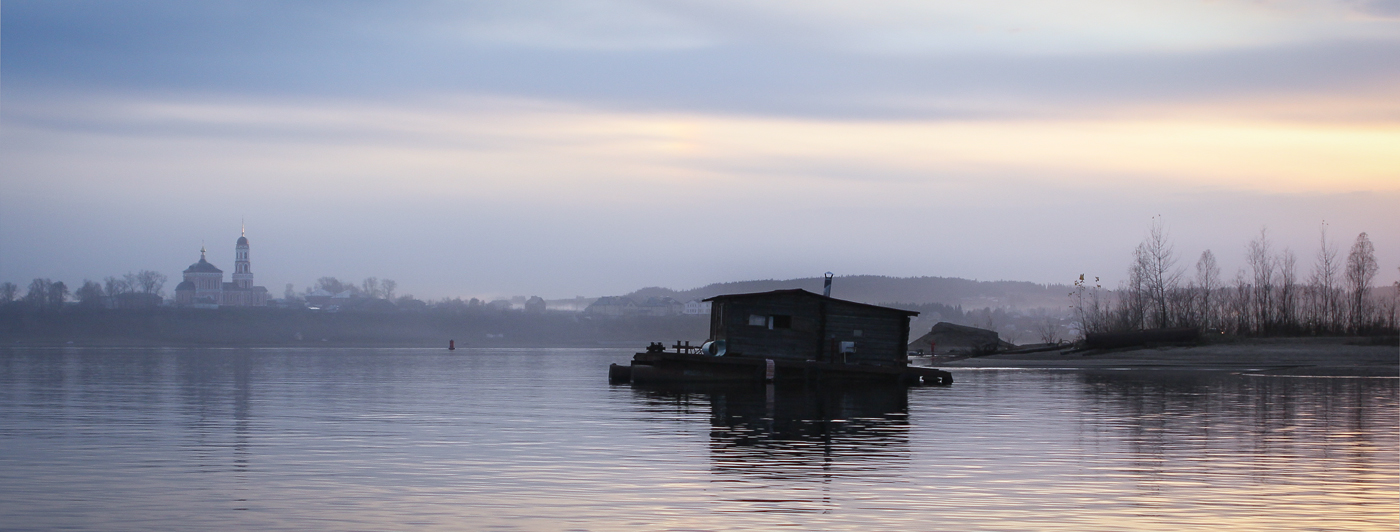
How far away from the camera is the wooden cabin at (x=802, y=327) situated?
50.0 metres

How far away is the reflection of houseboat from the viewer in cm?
4925

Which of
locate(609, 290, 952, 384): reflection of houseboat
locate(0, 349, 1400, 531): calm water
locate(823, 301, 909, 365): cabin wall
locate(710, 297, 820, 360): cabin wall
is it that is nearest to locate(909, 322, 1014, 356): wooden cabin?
locate(823, 301, 909, 365): cabin wall

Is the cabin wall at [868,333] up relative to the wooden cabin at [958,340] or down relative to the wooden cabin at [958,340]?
up

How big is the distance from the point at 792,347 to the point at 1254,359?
34862 millimetres

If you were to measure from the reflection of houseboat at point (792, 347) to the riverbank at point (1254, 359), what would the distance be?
21477mm

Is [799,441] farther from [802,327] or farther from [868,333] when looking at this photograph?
[868,333]

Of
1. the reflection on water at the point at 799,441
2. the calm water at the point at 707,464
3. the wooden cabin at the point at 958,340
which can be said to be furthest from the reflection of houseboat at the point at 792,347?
the wooden cabin at the point at 958,340

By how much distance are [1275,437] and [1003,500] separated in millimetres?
12144

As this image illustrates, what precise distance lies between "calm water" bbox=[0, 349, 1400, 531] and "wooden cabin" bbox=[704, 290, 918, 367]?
10614mm

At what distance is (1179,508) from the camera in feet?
50.9

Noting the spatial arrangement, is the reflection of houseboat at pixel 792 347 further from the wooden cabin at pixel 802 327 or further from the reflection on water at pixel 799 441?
the reflection on water at pixel 799 441

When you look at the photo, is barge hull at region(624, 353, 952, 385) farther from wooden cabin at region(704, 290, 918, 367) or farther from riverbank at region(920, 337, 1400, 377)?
riverbank at region(920, 337, 1400, 377)

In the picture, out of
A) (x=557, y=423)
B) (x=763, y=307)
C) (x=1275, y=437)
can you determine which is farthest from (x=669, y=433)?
(x=763, y=307)

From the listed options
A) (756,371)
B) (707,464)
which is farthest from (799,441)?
(756,371)
